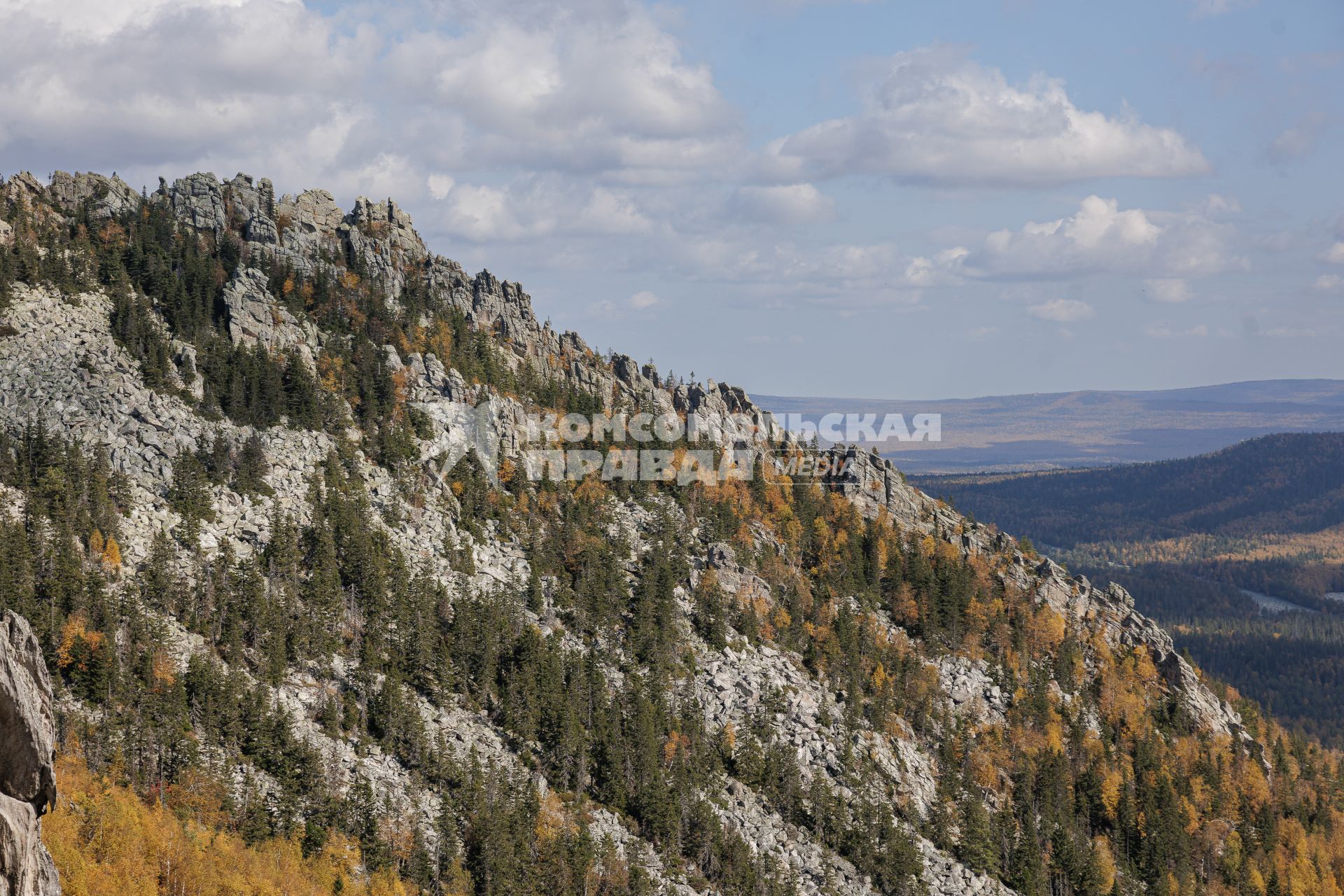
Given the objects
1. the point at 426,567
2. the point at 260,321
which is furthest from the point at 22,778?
the point at 260,321

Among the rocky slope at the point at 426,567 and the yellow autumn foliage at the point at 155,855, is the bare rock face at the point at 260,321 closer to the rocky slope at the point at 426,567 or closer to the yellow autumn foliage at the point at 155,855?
the rocky slope at the point at 426,567

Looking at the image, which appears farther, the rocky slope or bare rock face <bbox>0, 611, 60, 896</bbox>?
the rocky slope

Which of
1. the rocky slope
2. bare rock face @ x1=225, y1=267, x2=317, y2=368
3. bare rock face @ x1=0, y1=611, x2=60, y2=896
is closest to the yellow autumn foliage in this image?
the rocky slope

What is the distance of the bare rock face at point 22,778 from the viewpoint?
28266 mm

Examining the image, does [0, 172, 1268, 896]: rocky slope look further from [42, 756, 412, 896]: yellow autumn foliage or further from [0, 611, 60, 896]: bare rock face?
[0, 611, 60, 896]: bare rock face

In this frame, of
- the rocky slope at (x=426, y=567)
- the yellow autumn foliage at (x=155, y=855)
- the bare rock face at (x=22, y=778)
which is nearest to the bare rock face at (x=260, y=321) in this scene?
the rocky slope at (x=426, y=567)

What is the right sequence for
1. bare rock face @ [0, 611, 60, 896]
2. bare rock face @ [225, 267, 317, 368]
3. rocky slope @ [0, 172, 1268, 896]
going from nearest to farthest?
bare rock face @ [0, 611, 60, 896]
rocky slope @ [0, 172, 1268, 896]
bare rock face @ [225, 267, 317, 368]

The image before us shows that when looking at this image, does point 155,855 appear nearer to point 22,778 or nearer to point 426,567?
point 426,567

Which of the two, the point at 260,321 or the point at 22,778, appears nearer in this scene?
the point at 22,778

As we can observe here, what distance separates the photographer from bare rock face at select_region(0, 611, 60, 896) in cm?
2827

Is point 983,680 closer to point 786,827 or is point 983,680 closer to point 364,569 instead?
point 786,827

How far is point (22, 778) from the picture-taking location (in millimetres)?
30188

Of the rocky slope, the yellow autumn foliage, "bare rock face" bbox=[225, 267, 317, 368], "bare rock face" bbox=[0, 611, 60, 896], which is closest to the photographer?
"bare rock face" bbox=[0, 611, 60, 896]

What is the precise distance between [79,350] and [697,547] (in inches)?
4308
